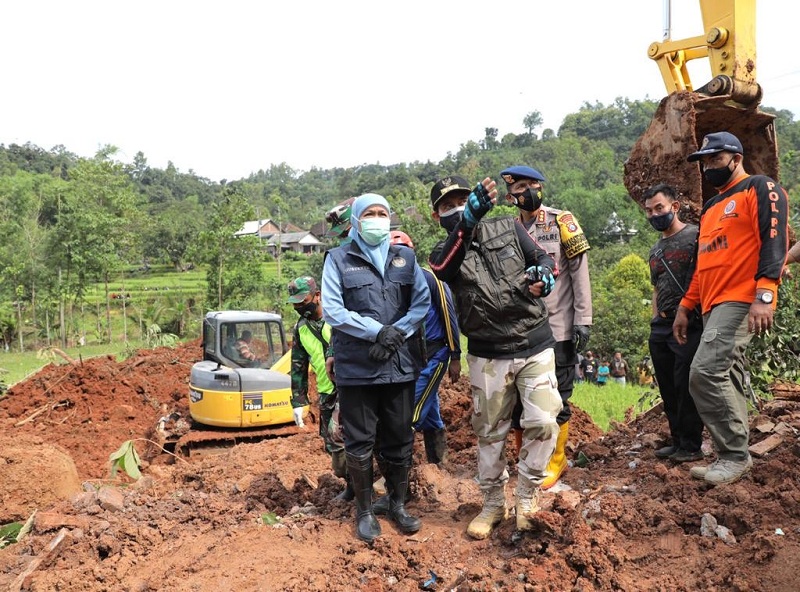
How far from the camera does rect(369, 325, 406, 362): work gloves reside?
3502mm

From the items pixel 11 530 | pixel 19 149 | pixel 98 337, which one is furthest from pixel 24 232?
pixel 19 149

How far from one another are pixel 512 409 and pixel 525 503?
1.66ft

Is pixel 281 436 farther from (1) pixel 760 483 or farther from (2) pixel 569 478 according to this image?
(1) pixel 760 483

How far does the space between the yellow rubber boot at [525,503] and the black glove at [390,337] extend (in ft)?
3.29

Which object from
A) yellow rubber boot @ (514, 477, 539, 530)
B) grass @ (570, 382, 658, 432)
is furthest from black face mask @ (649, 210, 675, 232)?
grass @ (570, 382, 658, 432)

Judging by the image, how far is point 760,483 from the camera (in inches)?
137

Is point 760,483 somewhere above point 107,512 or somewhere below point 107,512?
above

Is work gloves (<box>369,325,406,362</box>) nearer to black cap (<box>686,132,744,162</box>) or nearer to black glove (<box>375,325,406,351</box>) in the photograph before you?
black glove (<box>375,325,406,351</box>)

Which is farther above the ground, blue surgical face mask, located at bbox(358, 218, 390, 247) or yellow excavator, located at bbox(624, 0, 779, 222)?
yellow excavator, located at bbox(624, 0, 779, 222)

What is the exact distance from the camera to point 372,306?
3.67 m

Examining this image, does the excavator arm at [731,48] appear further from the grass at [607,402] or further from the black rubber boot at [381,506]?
the grass at [607,402]

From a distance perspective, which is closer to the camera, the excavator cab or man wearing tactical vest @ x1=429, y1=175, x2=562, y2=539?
man wearing tactical vest @ x1=429, y1=175, x2=562, y2=539

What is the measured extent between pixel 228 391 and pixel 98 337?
20079 millimetres

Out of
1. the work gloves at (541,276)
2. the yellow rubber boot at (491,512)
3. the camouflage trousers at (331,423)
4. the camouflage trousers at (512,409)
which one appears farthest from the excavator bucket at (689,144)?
the camouflage trousers at (331,423)
